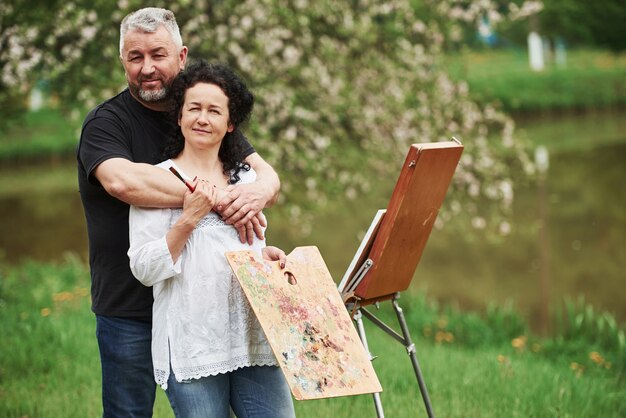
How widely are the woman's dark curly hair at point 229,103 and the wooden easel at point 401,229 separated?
555mm

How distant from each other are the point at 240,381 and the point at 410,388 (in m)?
2.45

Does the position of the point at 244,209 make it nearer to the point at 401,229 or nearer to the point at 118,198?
the point at 118,198

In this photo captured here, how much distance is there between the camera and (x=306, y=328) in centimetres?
278

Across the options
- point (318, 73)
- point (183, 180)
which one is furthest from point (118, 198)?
point (318, 73)

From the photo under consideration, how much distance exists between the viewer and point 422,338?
7.21m

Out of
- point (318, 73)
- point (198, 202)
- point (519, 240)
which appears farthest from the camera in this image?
point (519, 240)

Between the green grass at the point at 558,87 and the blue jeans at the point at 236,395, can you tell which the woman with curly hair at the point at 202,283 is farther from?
the green grass at the point at 558,87

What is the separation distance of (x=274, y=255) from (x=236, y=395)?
456mm

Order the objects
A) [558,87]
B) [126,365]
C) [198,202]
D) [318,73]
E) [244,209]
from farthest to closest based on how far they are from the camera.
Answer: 1. [558,87]
2. [318,73]
3. [126,365]
4. [244,209]
5. [198,202]

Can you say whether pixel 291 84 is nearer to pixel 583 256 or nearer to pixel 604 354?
pixel 604 354

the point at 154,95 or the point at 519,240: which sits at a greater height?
the point at 154,95

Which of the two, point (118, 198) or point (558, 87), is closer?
point (118, 198)

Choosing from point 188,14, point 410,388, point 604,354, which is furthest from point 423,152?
point 188,14

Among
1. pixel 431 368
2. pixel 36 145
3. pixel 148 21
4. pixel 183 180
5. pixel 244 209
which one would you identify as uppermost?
pixel 148 21
